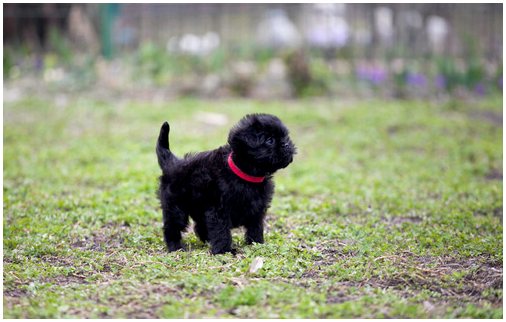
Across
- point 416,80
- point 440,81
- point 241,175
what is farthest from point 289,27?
point 241,175

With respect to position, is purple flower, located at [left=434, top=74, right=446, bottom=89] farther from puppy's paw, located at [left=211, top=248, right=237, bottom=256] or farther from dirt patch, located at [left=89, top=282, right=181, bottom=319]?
→ dirt patch, located at [left=89, top=282, right=181, bottom=319]

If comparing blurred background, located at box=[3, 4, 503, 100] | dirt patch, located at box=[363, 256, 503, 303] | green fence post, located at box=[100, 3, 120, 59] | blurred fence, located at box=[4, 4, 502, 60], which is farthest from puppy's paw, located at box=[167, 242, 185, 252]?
green fence post, located at box=[100, 3, 120, 59]

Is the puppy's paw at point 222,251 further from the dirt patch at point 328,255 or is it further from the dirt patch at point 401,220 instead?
the dirt patch at point 401,220

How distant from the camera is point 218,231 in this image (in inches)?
191

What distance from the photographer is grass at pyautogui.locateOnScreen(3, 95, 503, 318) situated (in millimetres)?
4055

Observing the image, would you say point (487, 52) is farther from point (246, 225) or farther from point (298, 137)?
point (246, 225)

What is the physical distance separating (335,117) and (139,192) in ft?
16.8

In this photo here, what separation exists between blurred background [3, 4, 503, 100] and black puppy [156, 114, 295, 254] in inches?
319

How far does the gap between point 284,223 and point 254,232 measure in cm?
92

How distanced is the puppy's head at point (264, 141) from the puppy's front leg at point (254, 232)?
55 cm

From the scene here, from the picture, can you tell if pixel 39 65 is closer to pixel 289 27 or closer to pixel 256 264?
pixel 289 27

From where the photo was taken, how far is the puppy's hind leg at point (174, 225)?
5094 millimetres


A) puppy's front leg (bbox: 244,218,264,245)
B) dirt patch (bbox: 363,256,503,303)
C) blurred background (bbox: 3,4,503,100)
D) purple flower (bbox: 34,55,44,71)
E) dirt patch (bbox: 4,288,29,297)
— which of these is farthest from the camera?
purple flower (bbox: 34,55,44,71)

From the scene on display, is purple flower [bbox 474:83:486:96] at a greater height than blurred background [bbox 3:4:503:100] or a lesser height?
lesser
